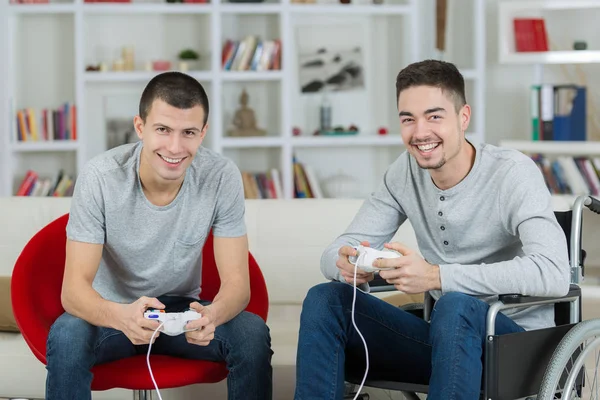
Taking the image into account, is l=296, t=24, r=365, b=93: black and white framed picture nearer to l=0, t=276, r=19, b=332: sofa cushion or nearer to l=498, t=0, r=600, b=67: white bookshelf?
l=498, t=0, r=600, b=67: white bookshelf

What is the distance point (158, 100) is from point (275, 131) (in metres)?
3.38

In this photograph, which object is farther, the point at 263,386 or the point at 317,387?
the point at 263,386

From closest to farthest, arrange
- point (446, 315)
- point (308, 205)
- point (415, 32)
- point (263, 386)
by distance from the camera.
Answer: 1. point (446, 315)
2. point (263, 386)
3. point (308, 205)
4. point (415, 32)

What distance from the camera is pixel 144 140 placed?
2.62 meters

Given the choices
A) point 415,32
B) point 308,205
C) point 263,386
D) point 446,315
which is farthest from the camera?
point 415,32

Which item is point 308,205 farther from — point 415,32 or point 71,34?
point 71,34

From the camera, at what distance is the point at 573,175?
17.7ft

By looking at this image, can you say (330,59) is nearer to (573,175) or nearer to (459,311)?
(573,175)

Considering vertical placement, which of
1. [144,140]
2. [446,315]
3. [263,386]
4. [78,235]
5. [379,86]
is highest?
[379,86]

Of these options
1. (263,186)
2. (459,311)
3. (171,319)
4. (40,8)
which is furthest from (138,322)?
(40,8)

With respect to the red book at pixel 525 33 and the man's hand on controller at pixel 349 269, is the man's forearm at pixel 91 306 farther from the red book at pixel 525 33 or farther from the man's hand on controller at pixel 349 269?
the red book at pixel 525 33

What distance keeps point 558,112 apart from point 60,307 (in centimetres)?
355

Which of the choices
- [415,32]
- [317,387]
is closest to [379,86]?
[415,32]

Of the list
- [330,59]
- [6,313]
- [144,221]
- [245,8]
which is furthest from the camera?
[330,59]
